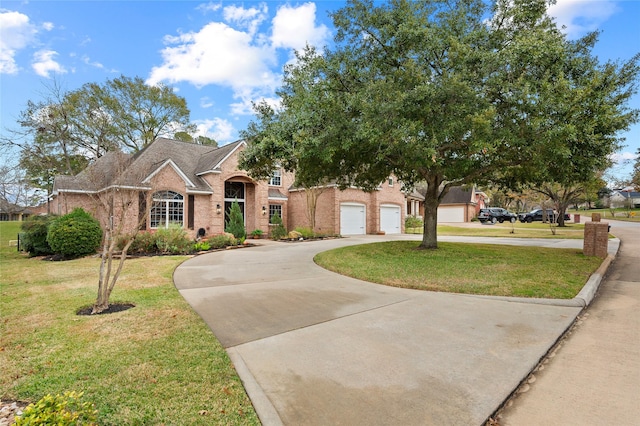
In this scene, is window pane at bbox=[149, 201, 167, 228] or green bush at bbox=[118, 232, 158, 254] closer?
green bush at bbox=[118, 232, 158, 254]

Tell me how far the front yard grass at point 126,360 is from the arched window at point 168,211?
11537mm

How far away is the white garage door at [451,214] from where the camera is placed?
146 ft

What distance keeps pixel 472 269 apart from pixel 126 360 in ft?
26.8

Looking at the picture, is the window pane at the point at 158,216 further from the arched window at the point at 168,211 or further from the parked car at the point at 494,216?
the parked car at the point at 494,216

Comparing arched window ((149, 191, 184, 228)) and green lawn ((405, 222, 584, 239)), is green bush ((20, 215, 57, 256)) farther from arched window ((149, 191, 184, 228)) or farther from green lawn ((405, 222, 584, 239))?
green lawn ((405, 222, 584, 239))

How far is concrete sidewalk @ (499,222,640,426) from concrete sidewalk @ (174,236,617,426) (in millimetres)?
161

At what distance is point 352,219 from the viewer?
24703 millimetres

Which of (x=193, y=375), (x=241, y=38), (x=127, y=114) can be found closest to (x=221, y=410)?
(x=193, y=375)

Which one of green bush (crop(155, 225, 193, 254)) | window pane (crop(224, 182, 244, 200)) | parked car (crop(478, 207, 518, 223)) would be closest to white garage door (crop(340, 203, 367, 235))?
window pane (crop(224, 182, 244, 200))

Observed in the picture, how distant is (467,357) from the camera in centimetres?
379

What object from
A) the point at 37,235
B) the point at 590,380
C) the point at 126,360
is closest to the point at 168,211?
the point at 37,235

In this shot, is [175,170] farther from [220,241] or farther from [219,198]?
[220,241]

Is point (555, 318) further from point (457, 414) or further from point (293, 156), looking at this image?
point (293, 156)

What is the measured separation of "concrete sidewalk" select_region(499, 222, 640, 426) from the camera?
2732 mm
